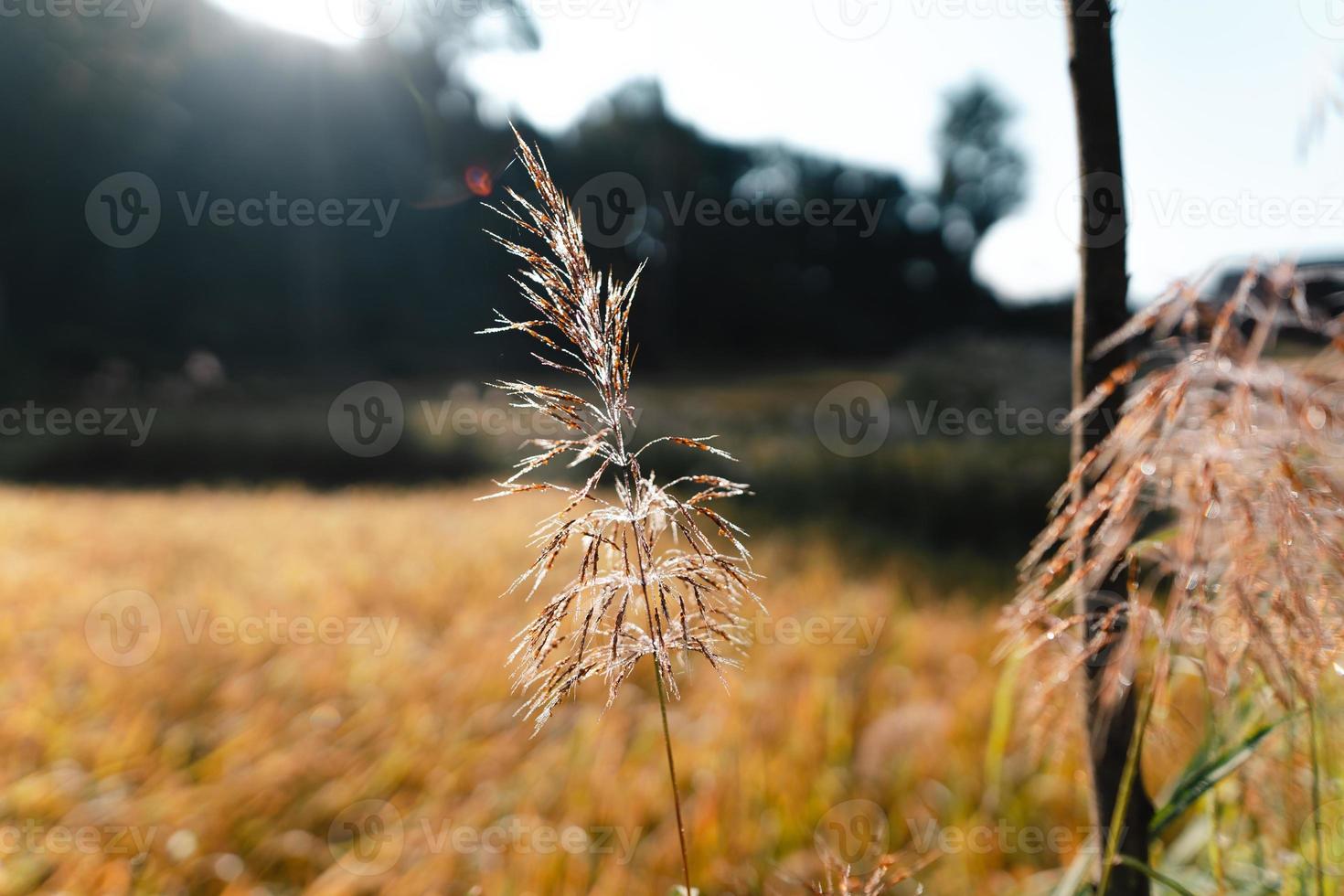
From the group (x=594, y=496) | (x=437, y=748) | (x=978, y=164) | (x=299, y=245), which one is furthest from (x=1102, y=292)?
(x=978, y=164)

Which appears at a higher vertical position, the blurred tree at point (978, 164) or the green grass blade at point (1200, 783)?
the blurred tree at point (978, 164)

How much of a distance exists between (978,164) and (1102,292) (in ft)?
92.8

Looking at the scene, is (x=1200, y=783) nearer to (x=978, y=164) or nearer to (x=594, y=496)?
(x=594, y=496)

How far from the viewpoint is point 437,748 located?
6.91 feet

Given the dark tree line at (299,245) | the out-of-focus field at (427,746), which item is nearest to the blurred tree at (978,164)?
the dark tree line at (299,245)

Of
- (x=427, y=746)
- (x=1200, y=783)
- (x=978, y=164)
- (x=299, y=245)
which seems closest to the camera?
(x=1200, y=783)

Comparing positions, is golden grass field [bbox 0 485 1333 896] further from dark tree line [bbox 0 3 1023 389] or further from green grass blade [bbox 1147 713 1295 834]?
dark tree line [bbox 0 3 1023 389]

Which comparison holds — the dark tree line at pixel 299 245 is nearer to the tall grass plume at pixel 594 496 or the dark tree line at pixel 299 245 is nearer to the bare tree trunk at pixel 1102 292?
the bare tree trunk at pixel 1102 292

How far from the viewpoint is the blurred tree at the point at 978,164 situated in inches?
984

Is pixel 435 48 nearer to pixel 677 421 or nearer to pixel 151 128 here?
pixel 677 421

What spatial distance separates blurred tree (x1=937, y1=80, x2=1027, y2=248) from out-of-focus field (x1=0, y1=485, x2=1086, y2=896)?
2448 centimetres

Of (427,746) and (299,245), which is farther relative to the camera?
(299,245)

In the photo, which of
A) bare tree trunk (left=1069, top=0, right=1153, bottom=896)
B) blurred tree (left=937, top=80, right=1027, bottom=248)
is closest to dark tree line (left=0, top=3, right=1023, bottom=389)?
blurred tree (left=937, top=80, right=1027, bottom=248)

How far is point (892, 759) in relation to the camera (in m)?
2.31
